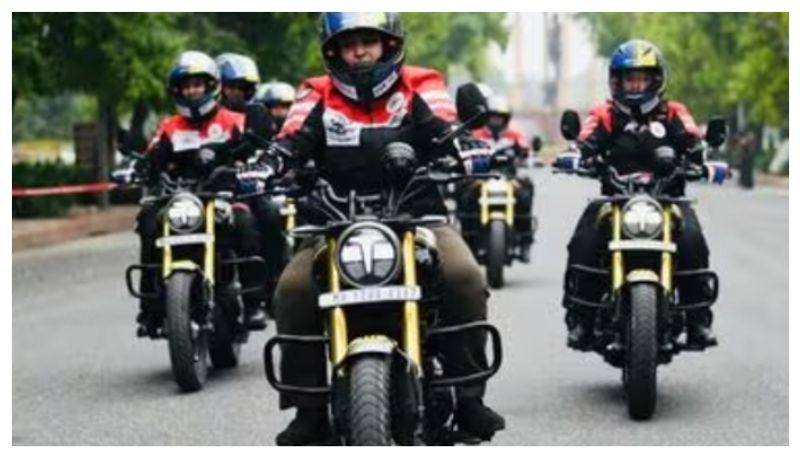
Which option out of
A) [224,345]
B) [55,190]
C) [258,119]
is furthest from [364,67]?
[55,190]

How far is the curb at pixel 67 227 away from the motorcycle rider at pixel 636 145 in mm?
12131

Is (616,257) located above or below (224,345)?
above

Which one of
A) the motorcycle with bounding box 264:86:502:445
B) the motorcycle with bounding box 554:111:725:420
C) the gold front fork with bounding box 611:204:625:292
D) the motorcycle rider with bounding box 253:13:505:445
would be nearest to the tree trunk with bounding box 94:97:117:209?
the motorcycle with bounding box 554:111:725:420

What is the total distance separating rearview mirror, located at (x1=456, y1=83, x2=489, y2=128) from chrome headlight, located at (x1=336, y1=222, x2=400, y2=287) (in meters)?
0.70

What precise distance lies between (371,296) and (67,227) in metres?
18.4

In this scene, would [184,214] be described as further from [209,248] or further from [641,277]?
[641,277]

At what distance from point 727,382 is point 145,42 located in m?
14.6

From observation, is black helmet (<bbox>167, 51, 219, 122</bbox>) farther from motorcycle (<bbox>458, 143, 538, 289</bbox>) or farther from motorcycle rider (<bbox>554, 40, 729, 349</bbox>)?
motorcycle (<bbox>458, 143, 538, 289</bbox>)

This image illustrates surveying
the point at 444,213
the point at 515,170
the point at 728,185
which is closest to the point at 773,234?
the point at 515,170

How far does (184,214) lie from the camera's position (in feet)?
32.6

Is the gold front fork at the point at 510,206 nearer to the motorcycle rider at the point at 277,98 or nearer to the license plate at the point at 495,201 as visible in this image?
the license plate at the point at 495,201

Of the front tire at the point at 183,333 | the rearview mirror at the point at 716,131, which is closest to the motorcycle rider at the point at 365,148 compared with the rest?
the rearview mirror at the point at 716,131

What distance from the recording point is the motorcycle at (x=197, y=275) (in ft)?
31.2

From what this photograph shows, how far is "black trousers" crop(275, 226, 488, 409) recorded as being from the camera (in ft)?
21.2
